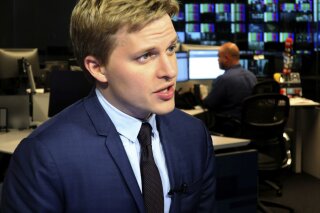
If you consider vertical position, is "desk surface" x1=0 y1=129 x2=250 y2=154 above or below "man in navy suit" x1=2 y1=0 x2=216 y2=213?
below

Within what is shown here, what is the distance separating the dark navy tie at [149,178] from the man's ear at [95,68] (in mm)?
157

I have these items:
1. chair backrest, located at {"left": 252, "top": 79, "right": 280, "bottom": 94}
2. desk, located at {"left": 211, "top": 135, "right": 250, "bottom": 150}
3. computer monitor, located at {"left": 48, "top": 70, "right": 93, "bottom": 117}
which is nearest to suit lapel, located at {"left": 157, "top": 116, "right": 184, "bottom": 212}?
desk, located at {"left": 211, "top": 135, "right": 250, "bottom": 150}

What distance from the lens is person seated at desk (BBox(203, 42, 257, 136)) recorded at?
4613mm

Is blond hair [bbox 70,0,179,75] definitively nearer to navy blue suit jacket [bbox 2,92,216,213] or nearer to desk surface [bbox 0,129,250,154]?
navy blue suit jacket [bbox 2,92,216,213]

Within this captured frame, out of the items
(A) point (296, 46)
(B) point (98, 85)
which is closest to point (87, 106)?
(B) point (98, 85)

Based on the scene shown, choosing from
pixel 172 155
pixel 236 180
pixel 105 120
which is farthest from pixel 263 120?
pixel 105 120

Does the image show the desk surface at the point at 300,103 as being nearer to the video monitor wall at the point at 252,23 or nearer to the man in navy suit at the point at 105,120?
the video monitor wall at the point at 252,23

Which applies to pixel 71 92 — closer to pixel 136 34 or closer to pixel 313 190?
pixel 136 34

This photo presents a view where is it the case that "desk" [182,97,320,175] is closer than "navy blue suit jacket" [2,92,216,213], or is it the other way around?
"navy blue suit jacket" [2,92,216,213]

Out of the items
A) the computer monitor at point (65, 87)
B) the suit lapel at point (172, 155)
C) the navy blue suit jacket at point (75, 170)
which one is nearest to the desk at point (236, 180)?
the computer monitor at point (65, 87)

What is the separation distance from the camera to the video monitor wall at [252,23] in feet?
22.0

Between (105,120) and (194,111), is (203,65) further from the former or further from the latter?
(105,120)

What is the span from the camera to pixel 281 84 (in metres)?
5.07

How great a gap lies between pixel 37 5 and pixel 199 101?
427 cm
